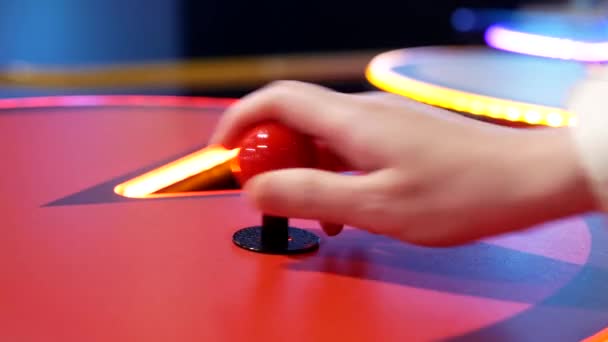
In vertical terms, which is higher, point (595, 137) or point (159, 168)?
point (595, 137)

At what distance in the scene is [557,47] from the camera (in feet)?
6.86

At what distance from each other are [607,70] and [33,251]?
1.46 feet

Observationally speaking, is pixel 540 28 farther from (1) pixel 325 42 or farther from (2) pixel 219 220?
(2) pixel 219 220

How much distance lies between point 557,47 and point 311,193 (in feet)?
5.64

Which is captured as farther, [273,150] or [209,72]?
[209,72]

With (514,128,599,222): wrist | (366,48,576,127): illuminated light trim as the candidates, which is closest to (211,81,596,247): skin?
(514,128,599,222): wrist

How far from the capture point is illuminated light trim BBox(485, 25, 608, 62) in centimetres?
196

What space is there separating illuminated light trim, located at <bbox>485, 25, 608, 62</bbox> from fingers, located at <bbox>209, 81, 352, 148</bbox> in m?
1.45

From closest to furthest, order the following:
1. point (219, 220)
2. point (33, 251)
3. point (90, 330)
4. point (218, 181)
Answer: point (90, 330), point (33, 251), point (219, 220), point (218, 181)

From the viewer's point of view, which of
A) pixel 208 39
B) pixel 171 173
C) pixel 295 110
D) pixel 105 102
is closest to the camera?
pixel 295 110

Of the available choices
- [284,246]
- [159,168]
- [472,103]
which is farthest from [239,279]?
[472,103]

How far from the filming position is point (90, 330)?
0.49 meters

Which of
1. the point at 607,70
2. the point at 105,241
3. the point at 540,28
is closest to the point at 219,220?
the point at 105,241

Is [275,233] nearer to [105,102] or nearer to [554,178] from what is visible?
[554,178]
